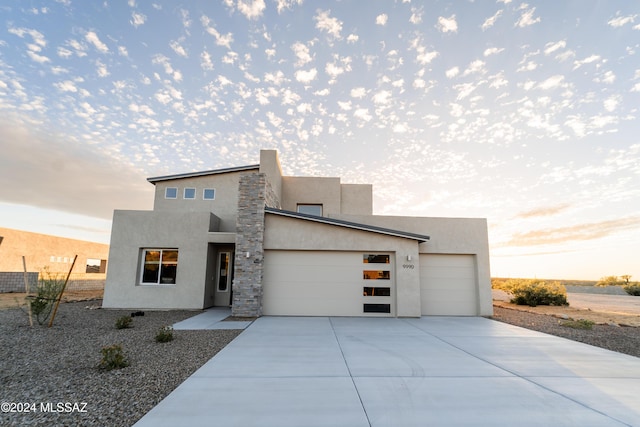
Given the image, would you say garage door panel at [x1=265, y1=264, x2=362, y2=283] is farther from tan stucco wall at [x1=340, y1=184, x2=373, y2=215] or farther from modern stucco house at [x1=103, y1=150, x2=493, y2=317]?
tan stucco wall at [x1=340, y1=184, x2=373, y2=215]

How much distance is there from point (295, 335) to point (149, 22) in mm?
11418

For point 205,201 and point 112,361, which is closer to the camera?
point 112,361

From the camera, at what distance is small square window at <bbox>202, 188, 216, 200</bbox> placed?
50.2ft

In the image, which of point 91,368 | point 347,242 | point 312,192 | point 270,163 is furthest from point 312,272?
point 312,192

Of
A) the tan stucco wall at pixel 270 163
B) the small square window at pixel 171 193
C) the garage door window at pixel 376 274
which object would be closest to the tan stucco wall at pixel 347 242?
the garage door window at pixel 376 274

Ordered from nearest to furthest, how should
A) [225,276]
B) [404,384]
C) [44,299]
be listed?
[404,384]
[44,299]
[225,276]

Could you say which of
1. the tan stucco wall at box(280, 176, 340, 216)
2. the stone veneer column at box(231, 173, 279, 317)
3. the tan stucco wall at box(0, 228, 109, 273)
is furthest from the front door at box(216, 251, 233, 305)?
the tan stucco wall at box(0, 228, 109, 273)

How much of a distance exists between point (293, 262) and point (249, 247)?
5.73 feet

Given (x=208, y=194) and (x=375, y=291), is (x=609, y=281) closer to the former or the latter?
(x=375, y=291)

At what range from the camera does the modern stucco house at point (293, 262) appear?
1080 cm

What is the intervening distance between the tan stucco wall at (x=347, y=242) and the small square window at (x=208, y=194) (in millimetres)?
5684

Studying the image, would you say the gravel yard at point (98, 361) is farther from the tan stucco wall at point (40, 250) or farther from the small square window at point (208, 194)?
the tan stucco wall at point (40, 250)

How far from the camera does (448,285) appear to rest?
1188 cm

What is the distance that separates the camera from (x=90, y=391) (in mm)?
3918
